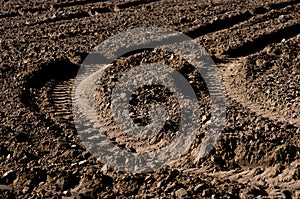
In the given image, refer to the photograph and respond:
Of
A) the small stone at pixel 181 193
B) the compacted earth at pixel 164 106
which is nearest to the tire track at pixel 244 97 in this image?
the compacted earth at pixel 164 106

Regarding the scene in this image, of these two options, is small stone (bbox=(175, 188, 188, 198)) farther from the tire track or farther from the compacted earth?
the tire track

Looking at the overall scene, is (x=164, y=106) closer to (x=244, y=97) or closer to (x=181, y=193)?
(x=244, y=97)

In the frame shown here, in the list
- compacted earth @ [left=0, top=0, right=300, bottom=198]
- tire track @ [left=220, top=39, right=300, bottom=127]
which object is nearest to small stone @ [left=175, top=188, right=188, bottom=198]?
compacted earth @ [left=0, top=0, right=300, bottom=198]

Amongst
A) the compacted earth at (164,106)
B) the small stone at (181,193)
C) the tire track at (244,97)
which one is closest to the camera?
the small stone at (181,193)

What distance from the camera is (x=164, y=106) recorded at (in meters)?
8.14

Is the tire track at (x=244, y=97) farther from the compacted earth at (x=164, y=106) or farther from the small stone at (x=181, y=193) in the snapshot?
the small stone at (x=181, y=193)

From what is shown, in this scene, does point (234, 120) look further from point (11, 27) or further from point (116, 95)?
point (11, 27)

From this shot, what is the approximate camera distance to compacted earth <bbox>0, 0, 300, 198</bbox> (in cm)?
591

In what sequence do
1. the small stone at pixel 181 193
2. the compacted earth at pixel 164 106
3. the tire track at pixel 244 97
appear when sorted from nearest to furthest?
the small stone at pixel 181 193, the compacted earth at pixel 164 106, the tire track at pixel 244 97

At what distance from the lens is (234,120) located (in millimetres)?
7395

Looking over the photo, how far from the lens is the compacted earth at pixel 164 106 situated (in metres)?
5.91

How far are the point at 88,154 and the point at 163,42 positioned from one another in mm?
5316

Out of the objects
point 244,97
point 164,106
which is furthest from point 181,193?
point 244,97

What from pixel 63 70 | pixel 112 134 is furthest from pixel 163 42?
pixel 112 134
